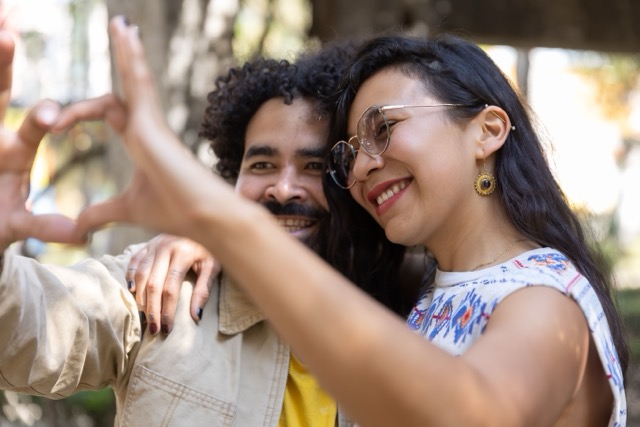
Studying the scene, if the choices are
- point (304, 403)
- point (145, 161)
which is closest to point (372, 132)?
point (304, 403)

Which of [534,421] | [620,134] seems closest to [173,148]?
[534,421]

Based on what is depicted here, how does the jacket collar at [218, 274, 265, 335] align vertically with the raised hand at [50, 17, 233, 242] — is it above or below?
below

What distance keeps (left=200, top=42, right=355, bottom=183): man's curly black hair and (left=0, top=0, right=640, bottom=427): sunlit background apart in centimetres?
→ 32

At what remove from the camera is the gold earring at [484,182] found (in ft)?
7.20

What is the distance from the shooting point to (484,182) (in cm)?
220

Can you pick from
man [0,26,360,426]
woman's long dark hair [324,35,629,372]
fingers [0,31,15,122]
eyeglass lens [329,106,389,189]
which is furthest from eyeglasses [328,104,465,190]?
fingers [0,31,15,122]

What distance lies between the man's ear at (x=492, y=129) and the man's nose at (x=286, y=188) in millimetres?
662

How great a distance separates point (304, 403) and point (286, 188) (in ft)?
2.05

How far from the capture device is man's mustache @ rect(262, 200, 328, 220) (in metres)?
2.68

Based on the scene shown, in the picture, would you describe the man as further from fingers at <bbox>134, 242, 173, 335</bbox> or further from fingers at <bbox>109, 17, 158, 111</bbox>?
fingers at <bbox>109, 17, 158, 111</bbox>

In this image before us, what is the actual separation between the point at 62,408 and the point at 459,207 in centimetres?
404

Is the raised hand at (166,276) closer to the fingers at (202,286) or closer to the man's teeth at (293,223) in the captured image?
the fingers at (202,286)

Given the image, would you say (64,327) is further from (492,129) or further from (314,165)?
(492,129)

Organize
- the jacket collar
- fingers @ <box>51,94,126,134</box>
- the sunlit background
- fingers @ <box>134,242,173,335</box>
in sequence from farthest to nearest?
1. the sunlit background
2. the jacket collar
3. fingers @ <box>134,242,173,335</box>
4. fingers @ <box>51,94,126,134</box>
